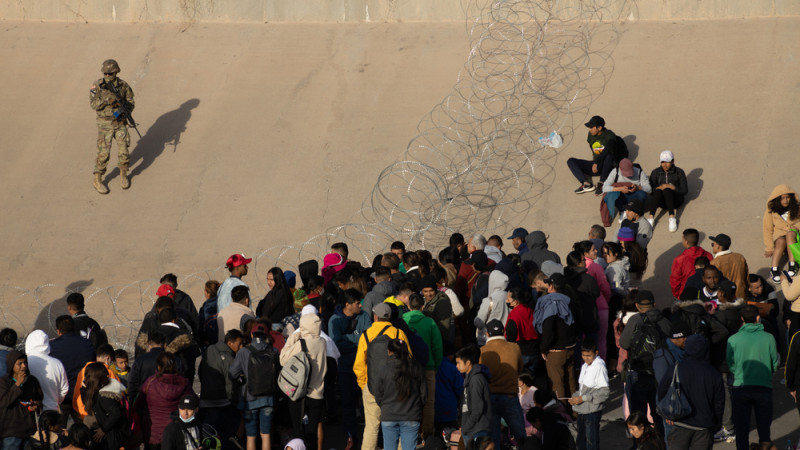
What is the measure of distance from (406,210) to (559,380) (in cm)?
526

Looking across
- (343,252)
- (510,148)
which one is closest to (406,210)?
(510,148)

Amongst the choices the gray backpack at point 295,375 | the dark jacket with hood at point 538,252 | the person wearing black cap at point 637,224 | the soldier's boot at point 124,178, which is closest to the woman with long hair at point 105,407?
the gray backpack at point 295,375

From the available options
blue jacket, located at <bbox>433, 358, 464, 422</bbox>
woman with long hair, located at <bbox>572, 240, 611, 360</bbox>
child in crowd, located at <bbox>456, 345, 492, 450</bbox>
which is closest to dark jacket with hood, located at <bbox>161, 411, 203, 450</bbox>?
child in crowd, located at <bbox>456, 345, 492, 450</bbox>

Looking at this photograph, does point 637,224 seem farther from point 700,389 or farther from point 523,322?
point 700,389

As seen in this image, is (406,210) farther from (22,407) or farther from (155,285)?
(22,407)

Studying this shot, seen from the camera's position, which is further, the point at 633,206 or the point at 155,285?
the point at 155,285

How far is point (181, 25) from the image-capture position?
1812cm

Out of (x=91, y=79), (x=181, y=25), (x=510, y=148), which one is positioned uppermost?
(x=181, y=25)

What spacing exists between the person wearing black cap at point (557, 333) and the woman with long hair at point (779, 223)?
3.32 m

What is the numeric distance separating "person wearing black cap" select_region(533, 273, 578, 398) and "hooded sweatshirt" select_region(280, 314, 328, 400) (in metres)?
1.90

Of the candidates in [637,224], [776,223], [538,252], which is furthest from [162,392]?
[776,223]

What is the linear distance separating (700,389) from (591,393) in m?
0.96

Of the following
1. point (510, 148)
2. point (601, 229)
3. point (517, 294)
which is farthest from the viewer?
point (510, 148)

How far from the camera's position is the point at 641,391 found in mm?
8266
